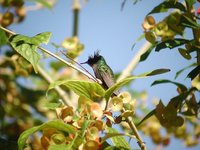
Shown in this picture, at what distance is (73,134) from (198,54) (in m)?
0.34

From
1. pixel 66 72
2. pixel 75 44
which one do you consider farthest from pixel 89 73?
pixel 66 72

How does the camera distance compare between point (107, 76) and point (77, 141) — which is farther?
point (107, 76)

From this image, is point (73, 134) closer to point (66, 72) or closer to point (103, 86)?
point (103, 86)

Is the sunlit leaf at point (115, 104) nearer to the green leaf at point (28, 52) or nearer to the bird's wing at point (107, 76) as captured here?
the bird's wing at point (107, 76)

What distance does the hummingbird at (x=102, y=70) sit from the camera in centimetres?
70

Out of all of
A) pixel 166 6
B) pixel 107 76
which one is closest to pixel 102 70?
pixel 107 76

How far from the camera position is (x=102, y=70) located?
714mm

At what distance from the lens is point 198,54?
0.77 meters

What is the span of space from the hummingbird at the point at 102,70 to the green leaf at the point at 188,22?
0.21 meters

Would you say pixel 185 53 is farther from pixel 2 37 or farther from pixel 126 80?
pixel 2 37

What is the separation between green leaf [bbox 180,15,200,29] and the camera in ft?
2.49

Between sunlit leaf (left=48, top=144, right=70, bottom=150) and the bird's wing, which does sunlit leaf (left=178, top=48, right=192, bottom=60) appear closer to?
the bird's wing

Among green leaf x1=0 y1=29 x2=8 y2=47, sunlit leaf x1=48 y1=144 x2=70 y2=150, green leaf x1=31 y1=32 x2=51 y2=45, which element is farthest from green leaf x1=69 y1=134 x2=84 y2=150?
green leaf x1=0 y1=29 x2=8 y2=47

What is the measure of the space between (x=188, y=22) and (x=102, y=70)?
24 cm
